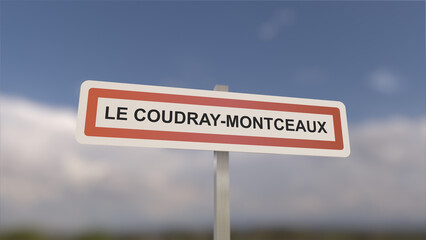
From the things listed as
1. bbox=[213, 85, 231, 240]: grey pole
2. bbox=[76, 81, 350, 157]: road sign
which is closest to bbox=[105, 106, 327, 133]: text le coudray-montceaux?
bbox=[76, 81, 350, 157]: road sign

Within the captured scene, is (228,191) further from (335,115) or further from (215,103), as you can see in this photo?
(335,115)

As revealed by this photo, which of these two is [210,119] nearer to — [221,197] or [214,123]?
[214,123]

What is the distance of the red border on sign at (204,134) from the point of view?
146cm

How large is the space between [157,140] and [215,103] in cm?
40

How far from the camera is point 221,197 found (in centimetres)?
148

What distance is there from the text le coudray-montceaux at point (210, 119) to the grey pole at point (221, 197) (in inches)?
7.6

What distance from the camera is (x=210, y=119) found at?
1557 millimetres

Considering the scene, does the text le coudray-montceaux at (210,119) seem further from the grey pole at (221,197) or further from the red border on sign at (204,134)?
the grey pole at (221,197)

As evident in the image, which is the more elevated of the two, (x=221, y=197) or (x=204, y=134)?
(x=204, y=134)

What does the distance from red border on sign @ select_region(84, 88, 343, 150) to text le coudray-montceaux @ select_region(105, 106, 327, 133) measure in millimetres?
65

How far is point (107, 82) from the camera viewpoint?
1.55 m

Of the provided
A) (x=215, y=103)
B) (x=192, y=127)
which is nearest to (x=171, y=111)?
(x=192, y=127)

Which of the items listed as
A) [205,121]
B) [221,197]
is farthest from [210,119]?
[221,197]

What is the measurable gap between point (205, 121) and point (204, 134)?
81mm
